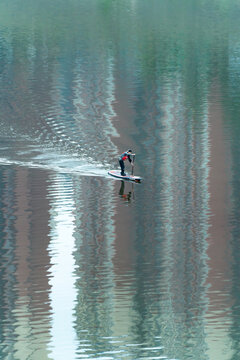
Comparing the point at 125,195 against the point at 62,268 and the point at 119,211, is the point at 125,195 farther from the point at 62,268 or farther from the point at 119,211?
the point at 62,268

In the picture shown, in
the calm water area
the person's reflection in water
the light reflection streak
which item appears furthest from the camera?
the person's reflection in water

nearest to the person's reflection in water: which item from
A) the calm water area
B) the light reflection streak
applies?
the calm water area

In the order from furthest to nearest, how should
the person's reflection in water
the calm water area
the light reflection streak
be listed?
the person's reflection in water, the calm water area, the light reflection streak

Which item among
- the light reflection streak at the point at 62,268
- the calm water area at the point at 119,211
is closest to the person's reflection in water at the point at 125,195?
the calm water area at the point at 119,211

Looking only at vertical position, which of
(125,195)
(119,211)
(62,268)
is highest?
(125,195)

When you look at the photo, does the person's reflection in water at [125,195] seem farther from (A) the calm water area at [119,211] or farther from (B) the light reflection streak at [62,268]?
(B) the light reflection streak at [62,268]

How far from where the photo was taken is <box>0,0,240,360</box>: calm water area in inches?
1020

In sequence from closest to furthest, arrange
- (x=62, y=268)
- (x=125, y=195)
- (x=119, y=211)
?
(x=62, y=268)
(x=119, y=211)
(x=125, y=195)

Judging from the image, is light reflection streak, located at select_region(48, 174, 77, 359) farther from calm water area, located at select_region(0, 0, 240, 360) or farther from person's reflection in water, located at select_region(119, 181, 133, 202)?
person's reflection in water, located at select_region(119, 181, 133, 202)

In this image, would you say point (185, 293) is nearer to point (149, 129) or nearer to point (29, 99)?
point (149, 129)

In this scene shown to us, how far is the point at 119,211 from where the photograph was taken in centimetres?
3662

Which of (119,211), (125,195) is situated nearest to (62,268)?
(119,211)

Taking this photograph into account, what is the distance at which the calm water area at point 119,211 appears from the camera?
25906 millimetres

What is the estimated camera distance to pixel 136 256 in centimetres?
3152
